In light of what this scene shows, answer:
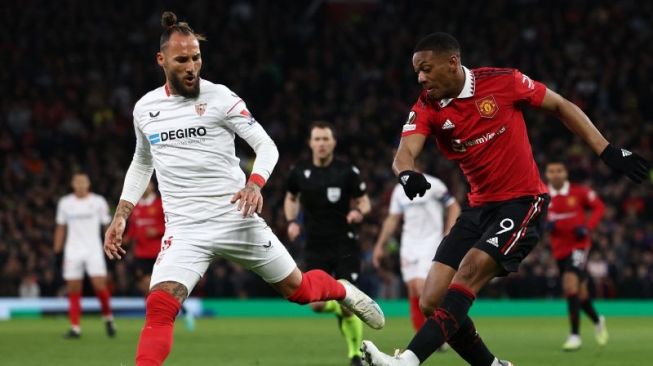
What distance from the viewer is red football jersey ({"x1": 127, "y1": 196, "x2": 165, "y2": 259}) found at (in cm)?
1709

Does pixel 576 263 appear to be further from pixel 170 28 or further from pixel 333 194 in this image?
pixel 170 28

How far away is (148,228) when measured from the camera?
17141 mm

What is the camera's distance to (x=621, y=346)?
45.1 feet

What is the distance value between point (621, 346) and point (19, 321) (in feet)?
37.8

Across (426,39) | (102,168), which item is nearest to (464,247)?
(426,39)

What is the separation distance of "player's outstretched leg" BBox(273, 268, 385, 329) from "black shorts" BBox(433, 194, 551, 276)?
86 centimetres

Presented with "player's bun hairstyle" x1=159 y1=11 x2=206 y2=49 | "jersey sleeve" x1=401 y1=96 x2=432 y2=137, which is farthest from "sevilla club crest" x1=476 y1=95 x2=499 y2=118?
"player's bun hairstyle" x1=159 y1=11 x2=206 y2=49

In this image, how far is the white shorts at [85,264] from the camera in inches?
680

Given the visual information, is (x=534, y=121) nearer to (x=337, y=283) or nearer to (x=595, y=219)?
(x=595, y=219)

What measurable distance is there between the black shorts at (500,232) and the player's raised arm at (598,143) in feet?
1.82

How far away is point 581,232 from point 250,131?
7.18 m

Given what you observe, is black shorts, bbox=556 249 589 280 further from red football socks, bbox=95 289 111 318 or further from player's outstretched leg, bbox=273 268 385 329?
red football socks, bbox=95 289 111 318

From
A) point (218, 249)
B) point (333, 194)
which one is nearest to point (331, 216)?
point (333, 194)

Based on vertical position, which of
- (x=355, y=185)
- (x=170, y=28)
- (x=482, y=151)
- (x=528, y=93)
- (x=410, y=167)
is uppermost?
(x=170, y=28)
